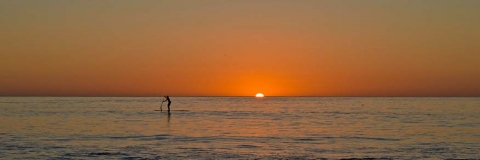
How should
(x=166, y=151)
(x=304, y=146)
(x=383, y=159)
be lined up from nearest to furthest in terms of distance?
(x=383, y=159) → (x=166, y=151) → (x=304, y=146)

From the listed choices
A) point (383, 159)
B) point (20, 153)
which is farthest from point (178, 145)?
point (383, 159)

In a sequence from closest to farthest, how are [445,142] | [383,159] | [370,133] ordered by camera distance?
[383,159] < [445,142] < [370,133]

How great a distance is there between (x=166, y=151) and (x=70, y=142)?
625 centimetres

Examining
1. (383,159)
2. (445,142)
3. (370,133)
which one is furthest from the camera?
(370,133)

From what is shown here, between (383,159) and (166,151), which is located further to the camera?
(166,151)

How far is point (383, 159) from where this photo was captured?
69.2 ft

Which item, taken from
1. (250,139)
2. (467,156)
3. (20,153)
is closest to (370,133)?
(250,139)

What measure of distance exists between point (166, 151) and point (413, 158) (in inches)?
401

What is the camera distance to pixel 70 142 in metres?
26.4

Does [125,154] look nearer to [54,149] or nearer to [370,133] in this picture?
[54,149]

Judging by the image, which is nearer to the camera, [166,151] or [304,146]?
[166,151]

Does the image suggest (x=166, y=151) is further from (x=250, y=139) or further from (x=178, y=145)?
(x=250, y=139)

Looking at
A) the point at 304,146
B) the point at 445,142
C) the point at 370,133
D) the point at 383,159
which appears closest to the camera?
the point at 383,159

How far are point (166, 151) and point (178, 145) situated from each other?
2.43 m
